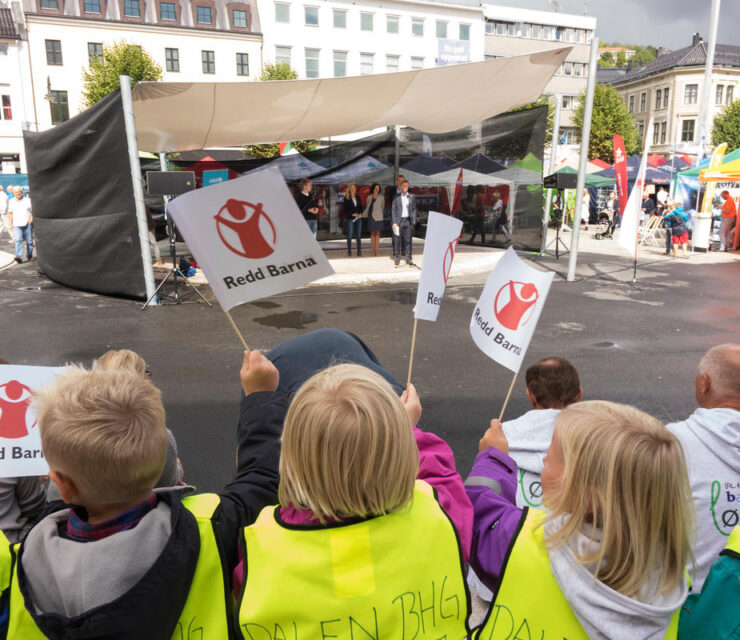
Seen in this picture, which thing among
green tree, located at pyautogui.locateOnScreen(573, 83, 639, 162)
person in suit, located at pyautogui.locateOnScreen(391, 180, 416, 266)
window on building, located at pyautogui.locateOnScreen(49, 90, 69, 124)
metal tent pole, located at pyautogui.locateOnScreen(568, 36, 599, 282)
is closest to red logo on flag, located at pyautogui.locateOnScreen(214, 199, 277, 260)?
metal tent pole, located at pyautogui.locateOnScreen(568, 36, 599, 282)

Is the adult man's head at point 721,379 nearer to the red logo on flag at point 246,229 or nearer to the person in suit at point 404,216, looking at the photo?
the red logo on flag at point 246,229

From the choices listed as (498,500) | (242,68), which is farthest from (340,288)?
(242,68)

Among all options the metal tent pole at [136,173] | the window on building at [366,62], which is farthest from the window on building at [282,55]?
the metal tent pole at [136,173]

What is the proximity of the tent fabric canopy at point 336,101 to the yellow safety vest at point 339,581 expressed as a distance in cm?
843

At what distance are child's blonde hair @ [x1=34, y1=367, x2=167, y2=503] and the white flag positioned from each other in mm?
1436

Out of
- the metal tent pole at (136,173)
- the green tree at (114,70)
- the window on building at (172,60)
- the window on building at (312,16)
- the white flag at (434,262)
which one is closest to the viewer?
the white flag at (434,262)

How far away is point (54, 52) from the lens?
44.4 m

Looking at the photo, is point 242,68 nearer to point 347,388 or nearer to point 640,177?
point 640,177

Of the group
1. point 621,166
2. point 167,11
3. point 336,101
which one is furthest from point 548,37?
point 336,101

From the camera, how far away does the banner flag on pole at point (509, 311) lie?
2.55 metres

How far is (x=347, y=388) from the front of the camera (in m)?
1.40

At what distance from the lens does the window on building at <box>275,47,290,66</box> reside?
167ft

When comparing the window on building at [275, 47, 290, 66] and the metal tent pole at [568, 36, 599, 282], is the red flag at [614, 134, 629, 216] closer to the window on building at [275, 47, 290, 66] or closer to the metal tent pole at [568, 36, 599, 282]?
the metal tent pole at [568, 36, 599, 282]

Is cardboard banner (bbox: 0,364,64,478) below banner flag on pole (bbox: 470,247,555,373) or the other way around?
below
